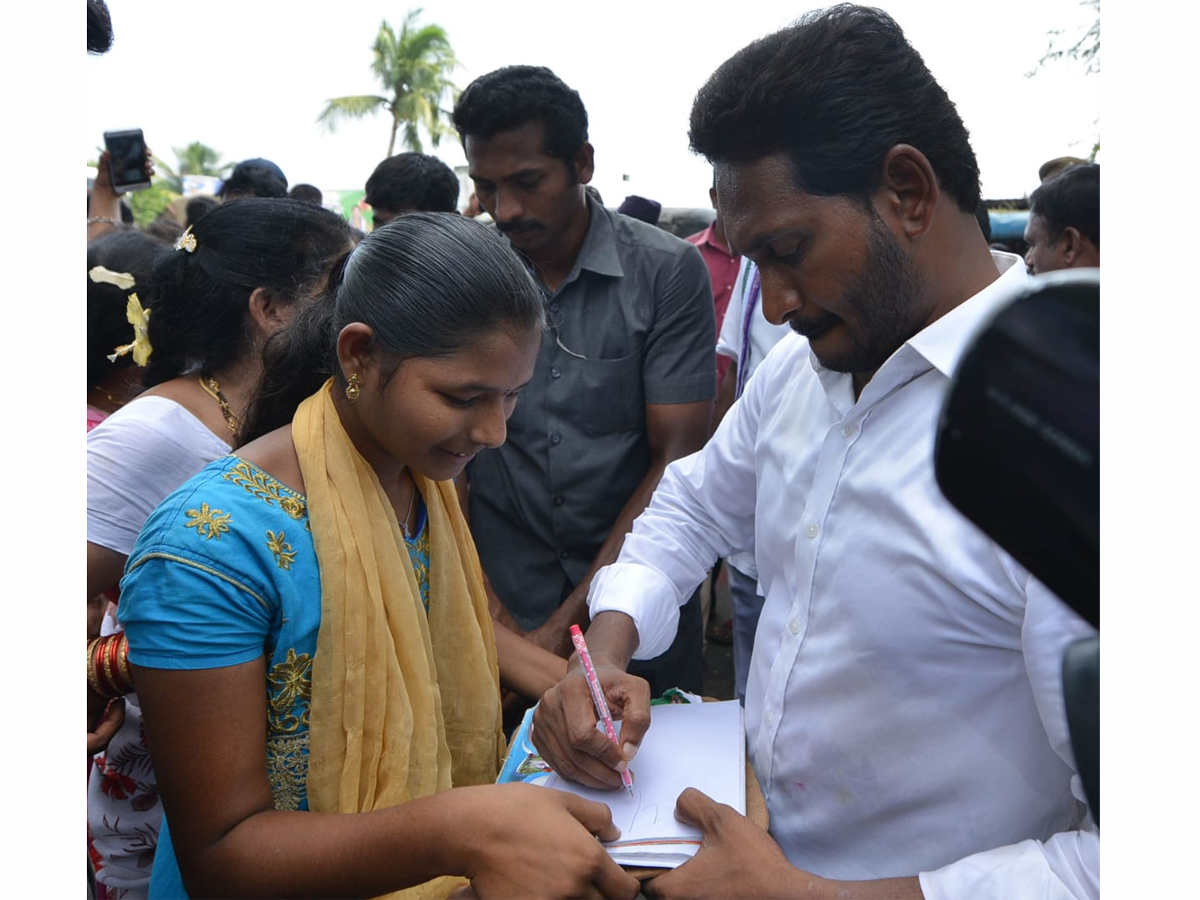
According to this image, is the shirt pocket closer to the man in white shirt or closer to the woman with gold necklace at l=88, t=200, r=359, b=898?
the woman with gold necklace at l=88, t=200, r=359, b=898

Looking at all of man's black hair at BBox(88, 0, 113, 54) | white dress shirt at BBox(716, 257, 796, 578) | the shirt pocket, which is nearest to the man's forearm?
the shirt pocket

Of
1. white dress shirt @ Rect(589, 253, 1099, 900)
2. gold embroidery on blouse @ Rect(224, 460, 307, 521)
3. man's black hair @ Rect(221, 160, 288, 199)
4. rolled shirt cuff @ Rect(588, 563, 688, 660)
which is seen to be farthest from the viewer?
man's black hair @ Rect(221, 160, 288, 199)

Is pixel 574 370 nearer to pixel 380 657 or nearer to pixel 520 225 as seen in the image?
pixel 520 225

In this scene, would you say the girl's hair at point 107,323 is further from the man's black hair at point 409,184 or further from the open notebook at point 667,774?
the open notebook at point 667,774

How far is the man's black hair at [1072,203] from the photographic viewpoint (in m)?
2.77

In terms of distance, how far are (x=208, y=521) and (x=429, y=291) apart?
1.70 ft

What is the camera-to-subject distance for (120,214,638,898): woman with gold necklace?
51.5 inches

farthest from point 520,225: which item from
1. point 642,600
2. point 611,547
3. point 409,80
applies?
point 409,80

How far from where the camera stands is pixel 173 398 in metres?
2.09

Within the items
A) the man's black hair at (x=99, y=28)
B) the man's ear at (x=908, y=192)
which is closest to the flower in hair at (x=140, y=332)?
the man's black hair at (x=99, y=28)

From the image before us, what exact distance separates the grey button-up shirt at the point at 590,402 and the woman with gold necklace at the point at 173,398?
81 cm

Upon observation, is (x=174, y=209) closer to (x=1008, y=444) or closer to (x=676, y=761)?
(x=676, y=761)

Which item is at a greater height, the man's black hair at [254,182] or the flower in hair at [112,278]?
the man's black hair at [254,182]

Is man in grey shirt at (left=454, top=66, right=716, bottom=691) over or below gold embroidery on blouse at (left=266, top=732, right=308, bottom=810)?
over
